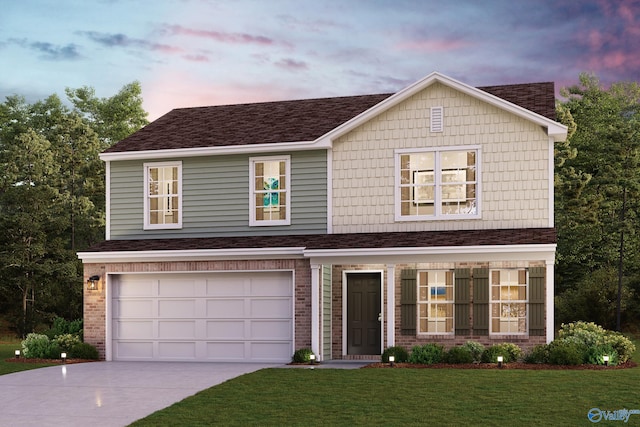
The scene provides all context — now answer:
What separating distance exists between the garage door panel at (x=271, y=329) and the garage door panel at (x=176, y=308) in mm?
1719

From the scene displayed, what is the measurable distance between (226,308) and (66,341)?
168 inches

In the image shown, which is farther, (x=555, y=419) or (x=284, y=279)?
(x=284, y=279)

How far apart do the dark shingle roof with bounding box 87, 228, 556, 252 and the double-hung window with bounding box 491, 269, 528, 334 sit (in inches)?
38.8

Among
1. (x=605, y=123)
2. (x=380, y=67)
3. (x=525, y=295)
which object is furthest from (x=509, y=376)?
(x=605, y=123)

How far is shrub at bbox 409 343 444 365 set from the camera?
1877 cm

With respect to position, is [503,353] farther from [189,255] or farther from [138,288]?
[138,288]

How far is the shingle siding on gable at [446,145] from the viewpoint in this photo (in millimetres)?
20500

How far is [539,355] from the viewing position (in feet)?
60.8

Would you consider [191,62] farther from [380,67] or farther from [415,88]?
[415,88]

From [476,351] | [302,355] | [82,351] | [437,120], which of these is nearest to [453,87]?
[437,120]

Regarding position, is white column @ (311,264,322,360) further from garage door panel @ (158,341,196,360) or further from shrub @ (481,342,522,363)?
shrub @ (481,342,522,363)

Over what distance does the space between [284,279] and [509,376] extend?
707 centimetres

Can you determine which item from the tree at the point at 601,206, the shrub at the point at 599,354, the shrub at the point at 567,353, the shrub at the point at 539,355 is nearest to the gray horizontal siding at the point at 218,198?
the shrub at the point at 539,355

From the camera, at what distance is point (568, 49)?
34.5 m
